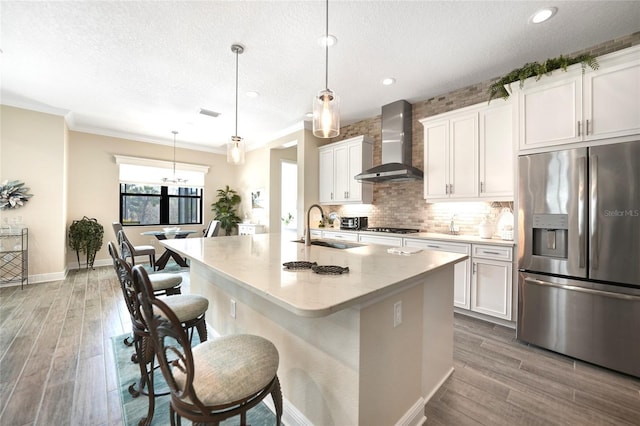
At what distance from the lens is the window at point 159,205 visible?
20.0 ft

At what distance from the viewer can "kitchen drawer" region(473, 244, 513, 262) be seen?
2781mm

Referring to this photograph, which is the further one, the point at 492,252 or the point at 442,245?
the point at 442,245

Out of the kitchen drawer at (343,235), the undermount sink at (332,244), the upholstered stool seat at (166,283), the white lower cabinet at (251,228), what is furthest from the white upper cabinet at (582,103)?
the white lower cabinet at (251,228)

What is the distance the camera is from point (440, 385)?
1.90 m

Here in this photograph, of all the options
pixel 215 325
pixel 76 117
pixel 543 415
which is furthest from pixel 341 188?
pixel 76 117

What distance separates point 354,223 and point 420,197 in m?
1.15

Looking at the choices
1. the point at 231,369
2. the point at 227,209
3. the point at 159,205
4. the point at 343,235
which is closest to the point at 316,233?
the point at 343,235

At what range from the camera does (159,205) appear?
21.4ft

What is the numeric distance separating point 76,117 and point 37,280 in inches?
115

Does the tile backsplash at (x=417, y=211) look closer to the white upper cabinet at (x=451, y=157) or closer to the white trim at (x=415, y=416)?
the white upper cabinet at (x=451, y=157)

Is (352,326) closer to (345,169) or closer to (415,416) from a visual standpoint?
(415,416)

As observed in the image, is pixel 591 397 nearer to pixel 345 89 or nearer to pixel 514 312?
pixel 514 312

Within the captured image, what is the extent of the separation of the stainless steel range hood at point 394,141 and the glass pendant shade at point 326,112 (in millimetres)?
2109

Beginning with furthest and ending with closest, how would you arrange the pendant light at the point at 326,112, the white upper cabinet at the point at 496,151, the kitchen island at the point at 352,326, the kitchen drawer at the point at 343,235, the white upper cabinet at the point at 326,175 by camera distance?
the white upper cabinet at the point at 326,175
the kitchen drawer at the point at 343,235
the white upper cabinet at the point at 496,151
the pendant light at the point at 326,112
the kitchen island at the point at 352,326
